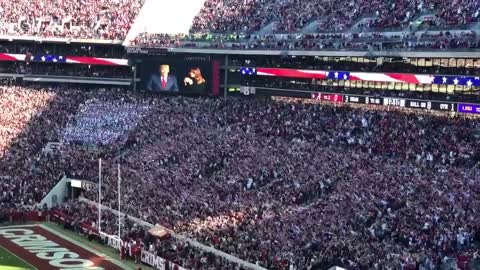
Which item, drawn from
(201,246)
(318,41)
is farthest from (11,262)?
(318,41)

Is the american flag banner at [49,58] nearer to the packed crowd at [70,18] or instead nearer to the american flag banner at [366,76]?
the packed crowd at [70,18]

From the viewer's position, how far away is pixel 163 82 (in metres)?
47.8

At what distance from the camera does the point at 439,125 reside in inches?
1319

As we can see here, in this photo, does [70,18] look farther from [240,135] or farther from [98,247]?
[98,247]

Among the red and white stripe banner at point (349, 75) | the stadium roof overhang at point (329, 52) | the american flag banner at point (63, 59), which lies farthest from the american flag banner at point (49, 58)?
the red and white stripe banner at point (349, 75)

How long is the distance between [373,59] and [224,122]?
8493 mm

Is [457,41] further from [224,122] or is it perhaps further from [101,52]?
[101,52]

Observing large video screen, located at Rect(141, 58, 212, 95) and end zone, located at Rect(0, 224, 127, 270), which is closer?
end zone, located at Rect(0, 224, 127, 270)

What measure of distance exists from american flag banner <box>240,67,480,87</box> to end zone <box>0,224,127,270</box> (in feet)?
51.1

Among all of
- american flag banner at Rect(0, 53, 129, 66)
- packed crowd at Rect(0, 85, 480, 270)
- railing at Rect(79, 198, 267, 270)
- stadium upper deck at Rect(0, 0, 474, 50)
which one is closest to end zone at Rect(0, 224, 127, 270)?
packed crowd at Rect(0, 85, 480, 270)

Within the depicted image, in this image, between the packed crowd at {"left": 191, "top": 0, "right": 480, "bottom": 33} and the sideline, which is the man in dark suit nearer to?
the packed crowd at {"left": 191, "top": 0, "right": 480, "bottom": 33}

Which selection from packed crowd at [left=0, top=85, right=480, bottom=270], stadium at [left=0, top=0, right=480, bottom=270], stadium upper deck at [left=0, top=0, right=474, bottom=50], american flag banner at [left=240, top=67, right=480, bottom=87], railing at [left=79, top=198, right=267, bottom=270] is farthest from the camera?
stadium upper deck at [left=0, top=0, right=474, bottom=50]

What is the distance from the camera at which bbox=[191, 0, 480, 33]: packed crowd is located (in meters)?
37.8

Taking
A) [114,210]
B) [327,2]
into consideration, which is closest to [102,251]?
[114,210]
